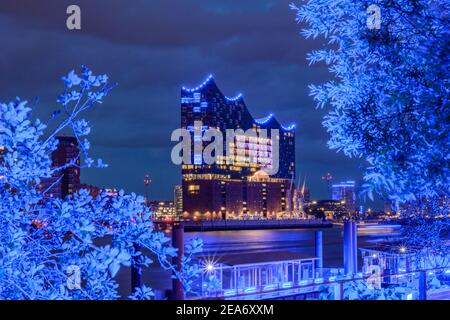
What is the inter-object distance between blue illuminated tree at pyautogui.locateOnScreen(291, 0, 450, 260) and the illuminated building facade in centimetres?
11808

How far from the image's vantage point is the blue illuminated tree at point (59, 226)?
12.3 ft

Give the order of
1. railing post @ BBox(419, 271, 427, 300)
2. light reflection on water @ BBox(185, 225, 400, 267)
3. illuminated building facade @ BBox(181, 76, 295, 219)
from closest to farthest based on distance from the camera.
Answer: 1. railing post @ BBox(419, 271, 427, 300)
2. light reflection on water @ BBox(185, 225, 400, 267)
3. illuminated building facade @ BBox(181, 76, 295, 219)

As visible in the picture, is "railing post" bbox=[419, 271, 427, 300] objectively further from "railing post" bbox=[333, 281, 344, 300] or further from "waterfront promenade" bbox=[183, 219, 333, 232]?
"waterfront promenade" bbox=[183, 219, 333, 232]

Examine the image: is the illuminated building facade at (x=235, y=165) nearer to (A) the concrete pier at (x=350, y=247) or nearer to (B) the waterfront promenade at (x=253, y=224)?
(B) the waterfront promenade at (x=253, y=224)

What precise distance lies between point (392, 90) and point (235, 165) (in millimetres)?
133963

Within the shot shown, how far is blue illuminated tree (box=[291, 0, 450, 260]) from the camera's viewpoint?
12.5 feet

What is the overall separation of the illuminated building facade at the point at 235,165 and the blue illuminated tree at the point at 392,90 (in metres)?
118

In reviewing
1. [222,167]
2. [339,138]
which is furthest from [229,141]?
[339,138]

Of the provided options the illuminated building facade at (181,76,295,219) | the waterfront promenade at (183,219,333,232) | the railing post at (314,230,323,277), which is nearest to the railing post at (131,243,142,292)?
the railing post at (314,230,323,277)

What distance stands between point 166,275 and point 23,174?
32705mm

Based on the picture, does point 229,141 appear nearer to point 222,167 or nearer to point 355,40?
point 222,167

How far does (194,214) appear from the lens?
404ft

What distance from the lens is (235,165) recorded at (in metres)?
138

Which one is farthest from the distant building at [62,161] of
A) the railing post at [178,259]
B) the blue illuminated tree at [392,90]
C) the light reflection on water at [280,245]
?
the light reflection on water at [280,245]
